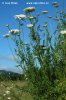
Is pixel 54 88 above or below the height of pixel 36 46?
below

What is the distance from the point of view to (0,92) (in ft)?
37.3

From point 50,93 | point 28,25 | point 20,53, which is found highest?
point 28,25

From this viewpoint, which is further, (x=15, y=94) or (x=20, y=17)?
(x=15, y=94)

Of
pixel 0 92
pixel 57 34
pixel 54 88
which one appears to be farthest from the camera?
pixel 0 92

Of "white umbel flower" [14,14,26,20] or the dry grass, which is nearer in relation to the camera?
"white umbel flower" [14,14,26,20]

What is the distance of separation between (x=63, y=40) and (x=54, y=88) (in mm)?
937

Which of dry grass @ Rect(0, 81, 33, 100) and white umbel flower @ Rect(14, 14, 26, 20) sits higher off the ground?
white umbel flower @ Rect(14, 14, 26, 20)

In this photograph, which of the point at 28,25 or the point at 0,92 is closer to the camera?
the point at 28,25

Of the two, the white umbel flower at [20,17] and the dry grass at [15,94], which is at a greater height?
the white umbel flower at [20,17]

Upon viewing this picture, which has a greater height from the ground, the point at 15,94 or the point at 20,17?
the point at 20,17

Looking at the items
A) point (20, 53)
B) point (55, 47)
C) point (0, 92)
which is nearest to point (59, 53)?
point (55, 47)

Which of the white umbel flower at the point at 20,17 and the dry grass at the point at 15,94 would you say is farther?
the dry grass at the point at 15,94

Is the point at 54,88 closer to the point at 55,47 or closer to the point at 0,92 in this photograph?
the point at 55,47

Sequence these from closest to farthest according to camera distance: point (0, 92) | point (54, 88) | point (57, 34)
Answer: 1. point (54, 88)
2. point (57, 34)
3. point (0, 92)
